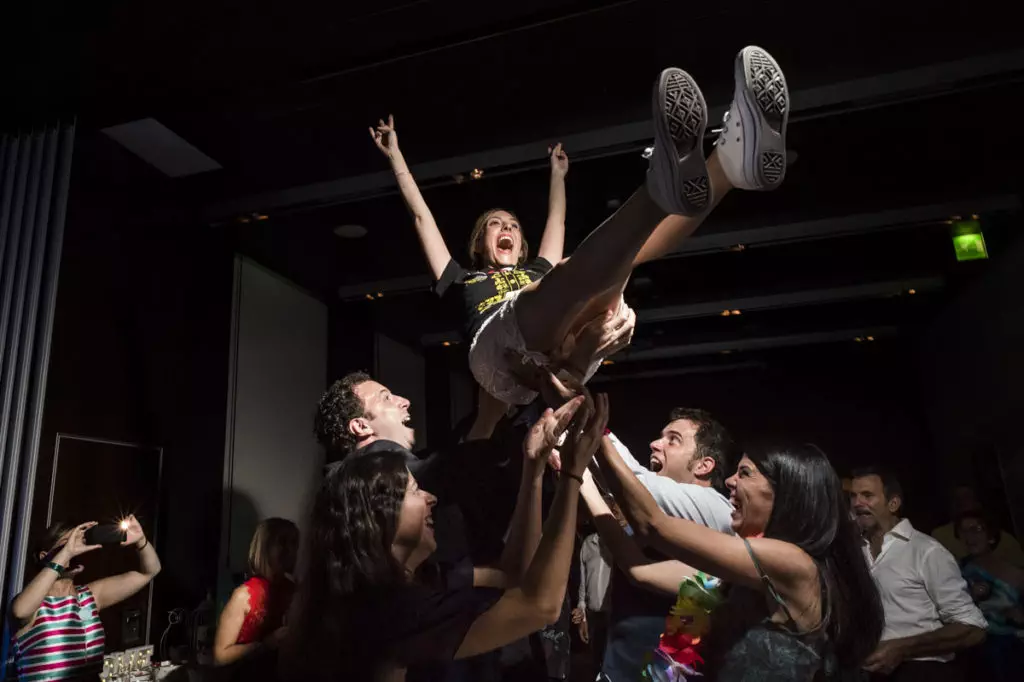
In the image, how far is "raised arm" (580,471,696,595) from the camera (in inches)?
79.4

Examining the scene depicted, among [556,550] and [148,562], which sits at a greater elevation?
[556,550]

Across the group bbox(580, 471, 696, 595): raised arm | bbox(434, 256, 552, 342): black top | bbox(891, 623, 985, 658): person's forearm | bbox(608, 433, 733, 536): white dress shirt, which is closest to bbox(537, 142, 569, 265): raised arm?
bbox(434, 256, 552, 342): black top

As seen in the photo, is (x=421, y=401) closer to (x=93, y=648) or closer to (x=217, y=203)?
(x=217, y=203)

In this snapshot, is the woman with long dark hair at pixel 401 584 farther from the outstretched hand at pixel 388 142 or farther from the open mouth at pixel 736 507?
the outstretched hand at pixel 388 142

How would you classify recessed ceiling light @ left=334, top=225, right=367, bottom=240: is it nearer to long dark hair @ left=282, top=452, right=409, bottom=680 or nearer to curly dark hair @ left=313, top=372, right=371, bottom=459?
curly dark hair @ left=313, top=372, right=371, bottom=459

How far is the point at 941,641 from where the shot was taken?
2404 millimetres

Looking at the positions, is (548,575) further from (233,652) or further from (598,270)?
(233,652)

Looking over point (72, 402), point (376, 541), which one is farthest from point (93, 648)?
point (376, 541)

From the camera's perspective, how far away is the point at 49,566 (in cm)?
263

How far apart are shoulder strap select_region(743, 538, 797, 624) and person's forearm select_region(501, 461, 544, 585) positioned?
0.55 m

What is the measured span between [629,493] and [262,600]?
1.44 metres

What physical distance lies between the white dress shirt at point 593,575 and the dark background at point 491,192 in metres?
1.21

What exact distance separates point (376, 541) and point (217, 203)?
317 cm

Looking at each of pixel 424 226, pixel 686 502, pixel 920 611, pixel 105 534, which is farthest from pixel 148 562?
pixel 920 611
